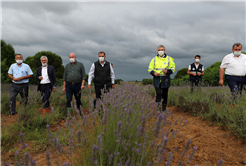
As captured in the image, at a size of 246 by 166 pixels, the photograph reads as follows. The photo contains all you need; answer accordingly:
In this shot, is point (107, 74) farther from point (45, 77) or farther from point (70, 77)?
point (45, 77)

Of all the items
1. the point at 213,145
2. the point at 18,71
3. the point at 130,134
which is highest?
the point at 18,71

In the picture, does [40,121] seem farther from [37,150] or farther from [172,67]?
[172,67]

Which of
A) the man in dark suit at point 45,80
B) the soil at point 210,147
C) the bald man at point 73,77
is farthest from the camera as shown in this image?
the man in dark suit at point 45,80

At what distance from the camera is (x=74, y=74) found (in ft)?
16.6

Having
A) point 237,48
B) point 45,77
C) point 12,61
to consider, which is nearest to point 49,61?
point 12,61

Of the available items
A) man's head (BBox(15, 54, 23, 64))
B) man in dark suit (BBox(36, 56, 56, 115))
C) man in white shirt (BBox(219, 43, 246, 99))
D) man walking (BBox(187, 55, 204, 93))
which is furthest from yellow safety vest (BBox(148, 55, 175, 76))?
man's head (BBox(15, 54, 23, 64))

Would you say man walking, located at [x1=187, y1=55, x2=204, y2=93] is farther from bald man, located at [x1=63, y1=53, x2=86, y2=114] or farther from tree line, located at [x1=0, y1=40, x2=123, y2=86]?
tree line, located at [x1=0, y1=40, x2=123, y2=86]

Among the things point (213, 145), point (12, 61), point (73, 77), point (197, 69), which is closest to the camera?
point (213, 145)

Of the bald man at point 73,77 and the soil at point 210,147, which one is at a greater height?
the bald man at point 73,77

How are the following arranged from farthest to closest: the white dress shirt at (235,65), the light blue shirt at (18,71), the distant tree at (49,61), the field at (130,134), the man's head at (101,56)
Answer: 1. the distant tree at (49,61)
2. the light blue shirt at (18,71)
3. the man's head at (101,56)
4. the white dress shirt at (235,65)
5. the field at (130,134)

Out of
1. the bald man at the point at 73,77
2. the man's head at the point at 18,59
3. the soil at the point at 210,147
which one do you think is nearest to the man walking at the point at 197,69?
the soil at the point at 210,147

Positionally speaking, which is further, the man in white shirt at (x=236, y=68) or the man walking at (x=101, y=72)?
the man walking at (x=101, y=72)

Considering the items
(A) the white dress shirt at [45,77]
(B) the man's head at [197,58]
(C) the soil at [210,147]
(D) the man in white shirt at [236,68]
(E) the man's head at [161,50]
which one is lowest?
(C) the soil at [210,147]

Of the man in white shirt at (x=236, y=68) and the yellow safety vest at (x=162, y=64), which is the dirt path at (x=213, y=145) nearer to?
the man in white shirt at (x=236, y=68)
